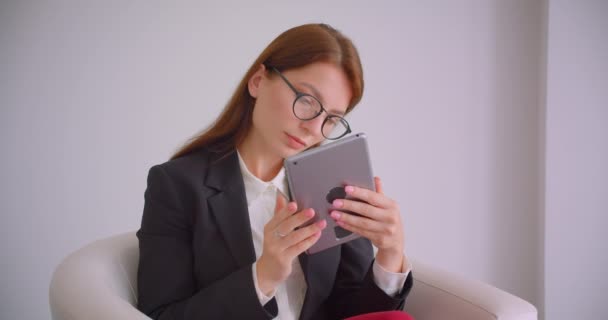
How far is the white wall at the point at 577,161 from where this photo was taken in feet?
7.00

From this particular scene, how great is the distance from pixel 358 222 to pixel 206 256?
394 mm

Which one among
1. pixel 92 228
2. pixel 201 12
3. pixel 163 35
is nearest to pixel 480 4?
pixel 201 12

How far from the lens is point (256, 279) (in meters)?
0.96

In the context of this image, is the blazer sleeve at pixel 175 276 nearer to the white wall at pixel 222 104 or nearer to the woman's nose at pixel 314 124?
the woman's nose at pixel 314 124

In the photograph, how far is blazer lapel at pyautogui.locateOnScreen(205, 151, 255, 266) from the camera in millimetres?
1091

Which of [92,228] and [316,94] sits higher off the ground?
[316,94]

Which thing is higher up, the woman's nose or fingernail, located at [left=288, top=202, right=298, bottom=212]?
the woman's nose

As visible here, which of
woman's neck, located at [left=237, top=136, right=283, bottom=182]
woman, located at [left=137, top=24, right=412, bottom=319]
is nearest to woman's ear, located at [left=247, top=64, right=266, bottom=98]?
woman, located at [left=137, top=24, right=412, bottom=319]

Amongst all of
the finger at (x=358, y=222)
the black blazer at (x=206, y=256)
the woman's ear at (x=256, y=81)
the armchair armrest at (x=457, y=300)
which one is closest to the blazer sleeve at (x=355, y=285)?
the black blazer at (x=206, y=256)

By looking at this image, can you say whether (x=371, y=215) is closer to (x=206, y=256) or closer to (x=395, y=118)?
(x=206, y=256)

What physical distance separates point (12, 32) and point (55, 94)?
0.81 ft

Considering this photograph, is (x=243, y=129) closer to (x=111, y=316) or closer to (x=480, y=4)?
(x=111, y=316)

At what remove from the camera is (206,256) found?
3.58 feet

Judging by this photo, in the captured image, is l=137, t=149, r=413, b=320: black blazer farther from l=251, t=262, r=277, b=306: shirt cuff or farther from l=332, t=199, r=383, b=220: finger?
l=332, t=199, r=383, b=220: finger
